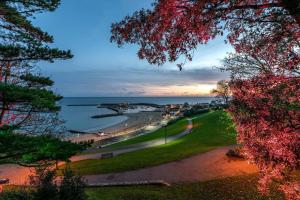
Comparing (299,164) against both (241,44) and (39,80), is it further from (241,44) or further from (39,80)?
(39,80)

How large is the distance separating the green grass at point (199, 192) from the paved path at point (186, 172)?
1756 mm

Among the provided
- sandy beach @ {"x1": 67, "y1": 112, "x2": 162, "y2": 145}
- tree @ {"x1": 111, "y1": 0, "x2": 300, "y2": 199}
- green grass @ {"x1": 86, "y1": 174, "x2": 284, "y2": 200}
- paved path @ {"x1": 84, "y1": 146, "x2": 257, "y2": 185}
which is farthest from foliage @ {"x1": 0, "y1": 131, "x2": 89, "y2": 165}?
sandy beach @ {"x1": 67, "y1": 112, "x2": 162, "y2": 145}

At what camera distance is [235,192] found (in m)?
14.1

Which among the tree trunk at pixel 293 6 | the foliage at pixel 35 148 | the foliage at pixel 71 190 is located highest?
the tree trunk at pixel 293 6

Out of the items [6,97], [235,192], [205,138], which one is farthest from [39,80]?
[205,138]

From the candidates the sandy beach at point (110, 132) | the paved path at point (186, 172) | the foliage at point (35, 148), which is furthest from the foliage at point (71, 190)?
the sandy beach at point (110, 132)

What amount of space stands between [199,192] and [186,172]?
4803mm

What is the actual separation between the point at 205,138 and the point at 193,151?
27.9 ft

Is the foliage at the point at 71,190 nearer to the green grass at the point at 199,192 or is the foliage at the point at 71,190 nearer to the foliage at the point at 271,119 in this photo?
the green grass at the point at 199,192

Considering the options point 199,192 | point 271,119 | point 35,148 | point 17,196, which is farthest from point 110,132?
point 35,148

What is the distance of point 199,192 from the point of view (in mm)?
14453

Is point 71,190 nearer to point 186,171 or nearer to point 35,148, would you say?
point 35,148

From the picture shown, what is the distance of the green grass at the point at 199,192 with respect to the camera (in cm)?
1334

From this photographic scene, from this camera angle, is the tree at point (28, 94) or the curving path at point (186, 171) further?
the curving path at point (186, 171)
